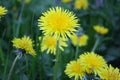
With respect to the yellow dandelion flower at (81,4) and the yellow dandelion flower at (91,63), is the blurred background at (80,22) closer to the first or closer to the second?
the yellow dandelion flower at (81,4)

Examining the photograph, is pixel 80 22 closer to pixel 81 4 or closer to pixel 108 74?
pixel 81 4

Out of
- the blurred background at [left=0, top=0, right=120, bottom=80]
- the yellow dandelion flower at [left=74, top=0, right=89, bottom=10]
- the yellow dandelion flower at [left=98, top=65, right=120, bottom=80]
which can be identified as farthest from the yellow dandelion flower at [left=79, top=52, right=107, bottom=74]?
the yellow dandelion flower at [left=74, top=0, right=89, bottom=10]

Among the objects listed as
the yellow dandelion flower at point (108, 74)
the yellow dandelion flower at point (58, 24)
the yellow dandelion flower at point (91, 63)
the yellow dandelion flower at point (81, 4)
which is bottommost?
the yellow dandelion flower at point (108, 74)

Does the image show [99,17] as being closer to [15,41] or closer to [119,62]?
[119,62]

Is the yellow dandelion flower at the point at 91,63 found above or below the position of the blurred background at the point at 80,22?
below

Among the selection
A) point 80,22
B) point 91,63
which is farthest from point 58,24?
point 80,22

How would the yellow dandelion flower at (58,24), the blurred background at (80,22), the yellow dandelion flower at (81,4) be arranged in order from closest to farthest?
the yellow dandelion flower at (58,24), the blurred background at (80,22), the yellow dandelion flower at (81,4)

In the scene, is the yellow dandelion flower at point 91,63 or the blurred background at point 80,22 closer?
the yellow dandelion flower at point 91,63

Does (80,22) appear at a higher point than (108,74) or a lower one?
higher

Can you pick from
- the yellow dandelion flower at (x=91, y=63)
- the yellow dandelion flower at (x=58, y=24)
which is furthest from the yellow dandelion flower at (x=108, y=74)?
the yellow dandelion flower at (x=58, y=24)
